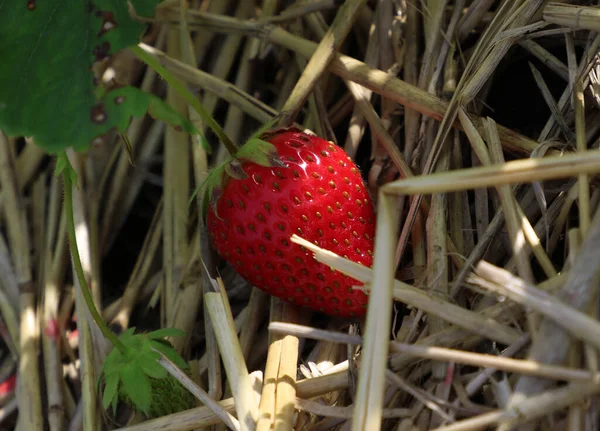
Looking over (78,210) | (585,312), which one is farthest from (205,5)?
(585,312)

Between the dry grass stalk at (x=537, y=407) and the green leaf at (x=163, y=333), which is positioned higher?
the dry grass stalk at (x=537, y=407)

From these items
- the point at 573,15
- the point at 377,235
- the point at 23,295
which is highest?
the point at 573,15

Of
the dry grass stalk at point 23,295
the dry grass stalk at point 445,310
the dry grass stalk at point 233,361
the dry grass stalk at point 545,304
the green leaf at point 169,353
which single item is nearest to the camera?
the dry grass stalk at point 545,304

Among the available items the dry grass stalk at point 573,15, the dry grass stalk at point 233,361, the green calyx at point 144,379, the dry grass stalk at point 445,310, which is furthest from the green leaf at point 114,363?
the dry grass stalk at point 573,15

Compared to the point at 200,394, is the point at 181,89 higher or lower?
higher

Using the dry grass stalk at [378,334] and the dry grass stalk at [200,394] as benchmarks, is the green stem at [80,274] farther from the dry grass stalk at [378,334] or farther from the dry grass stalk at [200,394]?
the dry grass stalk at [378,334]

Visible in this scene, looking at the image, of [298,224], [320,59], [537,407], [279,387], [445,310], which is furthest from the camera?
[320,59]

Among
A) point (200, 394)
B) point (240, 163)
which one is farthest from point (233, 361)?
point (240, 163)

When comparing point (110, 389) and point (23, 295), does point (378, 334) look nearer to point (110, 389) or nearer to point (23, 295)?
point (110, 389)
